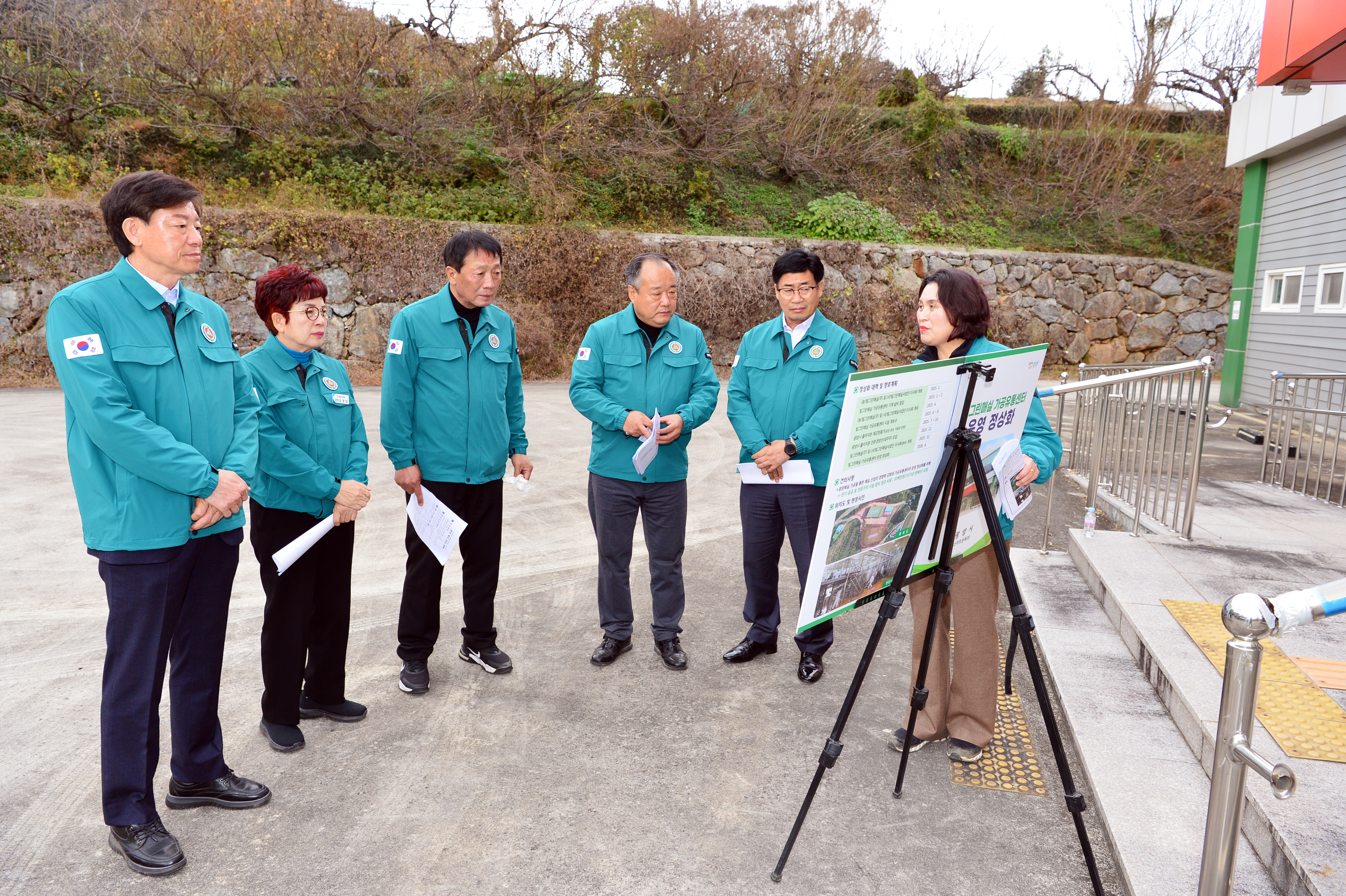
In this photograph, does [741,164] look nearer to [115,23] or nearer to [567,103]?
[567,103]

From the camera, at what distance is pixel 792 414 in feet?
12.7

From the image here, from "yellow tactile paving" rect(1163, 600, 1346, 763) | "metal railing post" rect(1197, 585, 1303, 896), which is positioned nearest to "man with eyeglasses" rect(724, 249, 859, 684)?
"yellow tactile paving" rect(1163, 600, 1346, 763)

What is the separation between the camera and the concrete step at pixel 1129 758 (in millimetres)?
2426

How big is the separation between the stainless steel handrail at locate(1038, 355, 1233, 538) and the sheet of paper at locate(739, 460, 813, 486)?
1236 millimetres

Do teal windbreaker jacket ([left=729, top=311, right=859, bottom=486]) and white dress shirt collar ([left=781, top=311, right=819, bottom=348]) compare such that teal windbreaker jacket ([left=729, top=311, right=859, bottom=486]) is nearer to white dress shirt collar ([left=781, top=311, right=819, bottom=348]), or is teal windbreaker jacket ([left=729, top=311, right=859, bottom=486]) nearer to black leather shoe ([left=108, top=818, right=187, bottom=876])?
white dress shirt collar ([left=781, top=311, right=819, bottom=348])

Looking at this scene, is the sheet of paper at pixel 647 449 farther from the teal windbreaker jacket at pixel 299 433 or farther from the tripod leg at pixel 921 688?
the tripod leg at pixel 921 688

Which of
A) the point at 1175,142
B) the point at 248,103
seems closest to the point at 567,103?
the point at 248,103

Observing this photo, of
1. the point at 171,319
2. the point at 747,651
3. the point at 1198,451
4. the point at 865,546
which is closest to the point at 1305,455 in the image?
the point at 1198,451

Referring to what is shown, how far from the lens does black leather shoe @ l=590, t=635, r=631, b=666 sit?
13.0 ft

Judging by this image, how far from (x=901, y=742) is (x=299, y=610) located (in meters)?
2.31

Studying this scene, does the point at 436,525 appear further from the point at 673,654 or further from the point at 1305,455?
the point at 1305,455

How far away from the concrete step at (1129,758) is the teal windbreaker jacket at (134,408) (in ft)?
9.58

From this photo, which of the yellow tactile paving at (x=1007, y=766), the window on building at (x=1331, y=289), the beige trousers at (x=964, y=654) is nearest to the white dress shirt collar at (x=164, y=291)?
the beige trousers at (x=964, y=654)

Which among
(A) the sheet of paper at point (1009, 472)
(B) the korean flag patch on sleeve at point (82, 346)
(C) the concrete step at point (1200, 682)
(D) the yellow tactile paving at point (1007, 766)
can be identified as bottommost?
(D) the yellow tactile paving at point (1007, 766)
